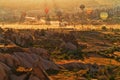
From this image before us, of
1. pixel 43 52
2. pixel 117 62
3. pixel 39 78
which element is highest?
pixel 39 78

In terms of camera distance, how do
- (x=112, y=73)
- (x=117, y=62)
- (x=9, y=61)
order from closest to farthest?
(x=9, y=61)
(x=112, y=73)
(x=117, y=62)

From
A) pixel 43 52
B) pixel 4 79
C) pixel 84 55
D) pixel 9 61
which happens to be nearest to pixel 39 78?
pixel 4 79

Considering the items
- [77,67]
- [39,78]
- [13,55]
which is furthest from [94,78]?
[39,78]

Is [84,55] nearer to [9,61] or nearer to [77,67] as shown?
[77,67]

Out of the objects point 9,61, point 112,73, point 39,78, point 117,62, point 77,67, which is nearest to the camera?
point 39,78

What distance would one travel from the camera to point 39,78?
3119 cm

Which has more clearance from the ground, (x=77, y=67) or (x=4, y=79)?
(x=4, y=79)

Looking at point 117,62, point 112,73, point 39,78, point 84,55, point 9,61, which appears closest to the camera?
point 39,78

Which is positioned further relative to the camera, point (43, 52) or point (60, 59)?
point (60, 59)

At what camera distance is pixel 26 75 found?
1236 inches

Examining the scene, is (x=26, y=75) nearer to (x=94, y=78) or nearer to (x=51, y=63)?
(x=94, y=78)

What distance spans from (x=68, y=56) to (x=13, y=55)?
2026cm

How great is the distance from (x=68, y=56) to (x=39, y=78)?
34618 mm

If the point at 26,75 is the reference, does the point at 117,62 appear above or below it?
below
